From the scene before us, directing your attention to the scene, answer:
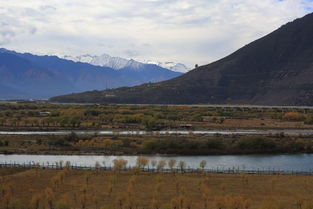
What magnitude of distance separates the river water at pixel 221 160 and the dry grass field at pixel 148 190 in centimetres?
943

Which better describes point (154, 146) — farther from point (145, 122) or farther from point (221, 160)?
point (145, 122)

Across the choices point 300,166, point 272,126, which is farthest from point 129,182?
point 272,126

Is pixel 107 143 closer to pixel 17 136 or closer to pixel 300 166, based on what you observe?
pixel 17 136

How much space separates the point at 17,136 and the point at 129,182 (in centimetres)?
4851

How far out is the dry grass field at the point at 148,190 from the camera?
43.6 meters

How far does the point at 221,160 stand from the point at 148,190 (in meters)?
26.3

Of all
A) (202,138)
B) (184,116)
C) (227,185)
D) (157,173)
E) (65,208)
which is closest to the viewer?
(65,208)

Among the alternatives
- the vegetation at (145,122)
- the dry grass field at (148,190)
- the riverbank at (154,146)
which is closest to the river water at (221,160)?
the riverbank at (154,146)

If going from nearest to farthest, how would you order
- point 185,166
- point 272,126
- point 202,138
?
point 185,166, point 202,138, point 272,126

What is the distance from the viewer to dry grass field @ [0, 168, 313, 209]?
43562 millimetres

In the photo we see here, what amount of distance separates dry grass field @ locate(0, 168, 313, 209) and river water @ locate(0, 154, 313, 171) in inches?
371

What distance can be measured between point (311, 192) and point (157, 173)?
18488mm

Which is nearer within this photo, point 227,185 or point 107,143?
point 227,185

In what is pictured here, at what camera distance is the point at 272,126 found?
391 feet
